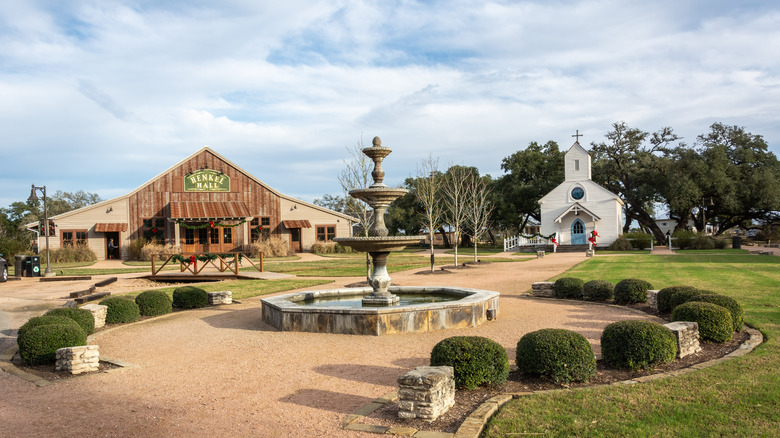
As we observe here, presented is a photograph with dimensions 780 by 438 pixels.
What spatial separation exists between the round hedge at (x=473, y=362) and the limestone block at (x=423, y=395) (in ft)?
2.41

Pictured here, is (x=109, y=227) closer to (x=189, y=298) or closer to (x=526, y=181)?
(x=189, y=298)

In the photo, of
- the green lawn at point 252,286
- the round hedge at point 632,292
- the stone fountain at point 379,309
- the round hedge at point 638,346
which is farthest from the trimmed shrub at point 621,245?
the round hedge at point 638,346

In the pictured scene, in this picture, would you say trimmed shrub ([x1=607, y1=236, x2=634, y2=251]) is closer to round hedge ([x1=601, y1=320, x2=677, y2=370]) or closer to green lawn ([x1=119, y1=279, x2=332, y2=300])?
green lawn ([x1=119, y1=279, x2=332, y2=300])

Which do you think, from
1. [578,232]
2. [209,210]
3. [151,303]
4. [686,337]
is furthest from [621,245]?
[151,303]

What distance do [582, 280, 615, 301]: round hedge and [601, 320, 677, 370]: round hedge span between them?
6545 millimetres

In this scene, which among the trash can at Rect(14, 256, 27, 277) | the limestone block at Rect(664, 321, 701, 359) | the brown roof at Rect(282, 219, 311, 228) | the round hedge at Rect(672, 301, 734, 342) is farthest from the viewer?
the brown roof at Rect(282, 219, 311, 228)

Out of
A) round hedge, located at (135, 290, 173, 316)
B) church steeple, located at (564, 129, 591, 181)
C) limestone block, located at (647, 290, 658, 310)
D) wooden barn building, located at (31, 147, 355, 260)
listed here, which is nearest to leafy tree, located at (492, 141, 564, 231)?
church steeple, located at (564, 129, 591, 181)

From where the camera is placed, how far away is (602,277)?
62.6ft

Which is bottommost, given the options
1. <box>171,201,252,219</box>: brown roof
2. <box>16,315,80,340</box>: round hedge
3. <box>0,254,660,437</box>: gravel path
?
<box>0,254,660,437</box>: gravel path

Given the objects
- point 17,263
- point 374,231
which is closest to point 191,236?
point 17,263

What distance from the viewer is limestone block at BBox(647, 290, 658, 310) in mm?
12180

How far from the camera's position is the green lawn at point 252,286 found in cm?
1728

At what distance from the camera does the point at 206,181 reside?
4019cm

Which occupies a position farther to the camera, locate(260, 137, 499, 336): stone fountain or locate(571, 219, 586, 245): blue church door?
locate(571, 219, 586, 245): blue church door
